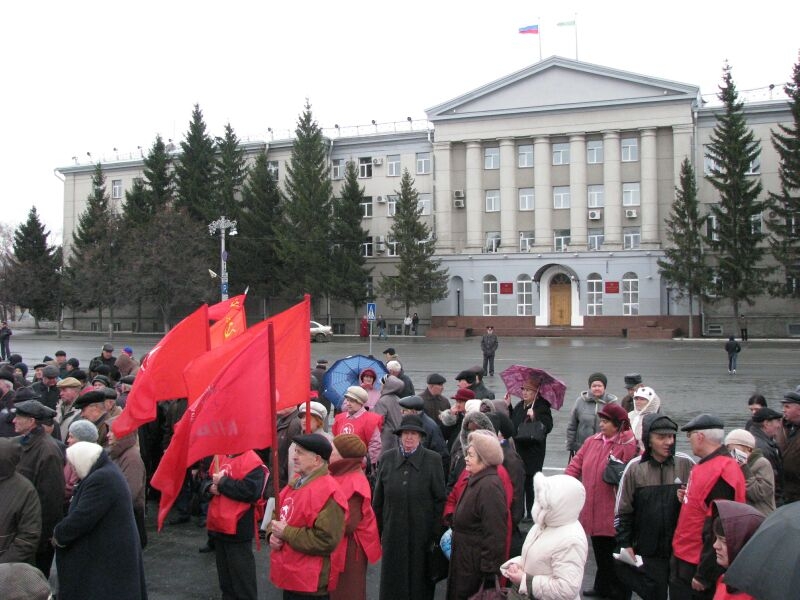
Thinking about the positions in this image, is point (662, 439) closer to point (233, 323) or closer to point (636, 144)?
point (233, 323)

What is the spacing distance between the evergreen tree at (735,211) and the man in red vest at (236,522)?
41.3 m

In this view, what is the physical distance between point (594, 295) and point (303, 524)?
44.4 meters

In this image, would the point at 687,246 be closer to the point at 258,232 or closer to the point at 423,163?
the point at 423,163

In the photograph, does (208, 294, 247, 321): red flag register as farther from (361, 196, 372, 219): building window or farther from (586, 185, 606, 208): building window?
(361, 196, 372, 219): building window

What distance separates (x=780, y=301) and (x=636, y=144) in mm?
13093

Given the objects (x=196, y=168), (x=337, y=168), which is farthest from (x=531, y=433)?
(x=196, y=168)

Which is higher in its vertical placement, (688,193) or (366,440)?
(688,193)

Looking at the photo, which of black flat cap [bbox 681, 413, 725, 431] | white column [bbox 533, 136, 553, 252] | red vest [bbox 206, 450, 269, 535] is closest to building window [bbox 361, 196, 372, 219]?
white column [bbox 533, 136, 553, 252]

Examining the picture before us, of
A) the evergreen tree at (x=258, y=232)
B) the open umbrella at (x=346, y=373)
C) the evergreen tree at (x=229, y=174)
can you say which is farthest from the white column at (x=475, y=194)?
the open umbrella at (x=346, y=373)

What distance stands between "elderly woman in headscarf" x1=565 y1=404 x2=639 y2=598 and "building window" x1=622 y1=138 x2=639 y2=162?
144 ft

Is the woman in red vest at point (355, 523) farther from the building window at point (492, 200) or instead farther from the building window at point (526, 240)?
the building window at point (492, 200)

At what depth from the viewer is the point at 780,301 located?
44.2 m

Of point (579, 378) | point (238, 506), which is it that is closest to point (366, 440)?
point (238, 506)

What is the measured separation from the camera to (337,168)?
2216 inches
